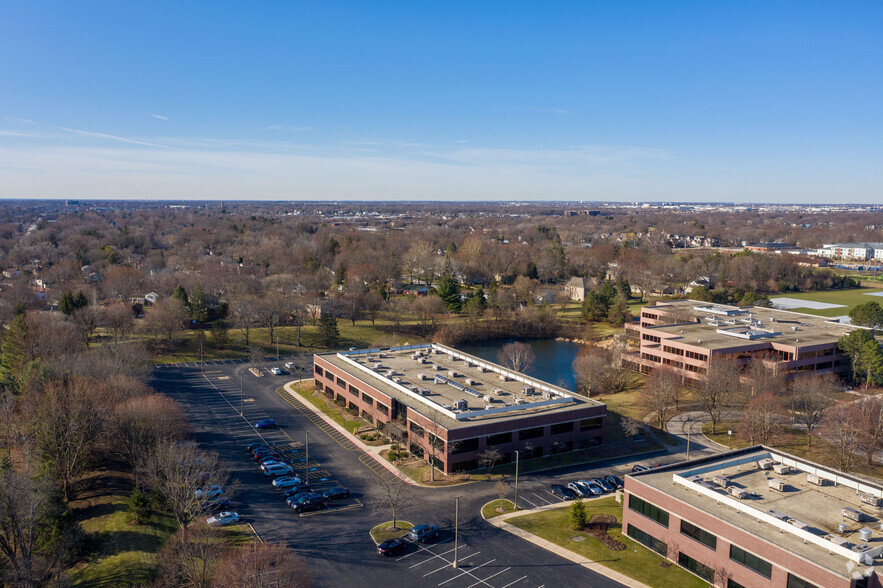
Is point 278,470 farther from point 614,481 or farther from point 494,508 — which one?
point 614,481

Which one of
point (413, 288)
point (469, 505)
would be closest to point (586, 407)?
point (469, 505)

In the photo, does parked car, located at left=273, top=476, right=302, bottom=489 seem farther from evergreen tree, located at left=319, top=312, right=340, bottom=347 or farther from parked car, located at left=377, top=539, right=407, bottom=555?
evergreen tree, located at left=319, top=312, right=340, bottom=347

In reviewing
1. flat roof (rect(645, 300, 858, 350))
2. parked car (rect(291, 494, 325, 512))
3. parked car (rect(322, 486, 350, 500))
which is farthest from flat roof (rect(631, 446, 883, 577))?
flat roof (rect(645, 300, 858, 350))

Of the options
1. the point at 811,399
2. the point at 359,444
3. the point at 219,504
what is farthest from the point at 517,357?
the point at 219,504

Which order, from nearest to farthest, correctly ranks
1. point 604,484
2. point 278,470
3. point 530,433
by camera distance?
point 604,484, point 278,470, point 530,433

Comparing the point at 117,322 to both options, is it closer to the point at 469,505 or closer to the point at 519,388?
the point at 519,388
